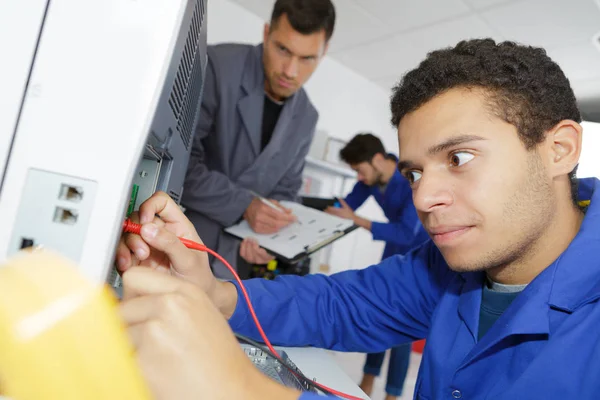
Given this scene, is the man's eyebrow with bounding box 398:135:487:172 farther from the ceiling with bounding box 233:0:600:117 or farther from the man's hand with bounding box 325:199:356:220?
the ceiling with bounding box 233:0:600:117

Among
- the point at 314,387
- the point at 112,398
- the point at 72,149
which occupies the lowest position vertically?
the point at 314,387

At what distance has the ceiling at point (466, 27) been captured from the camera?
242 centimetres

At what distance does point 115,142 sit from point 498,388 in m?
0.59

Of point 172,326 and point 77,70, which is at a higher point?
point 77,70

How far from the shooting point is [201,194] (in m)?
1.15

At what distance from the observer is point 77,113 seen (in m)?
0.32

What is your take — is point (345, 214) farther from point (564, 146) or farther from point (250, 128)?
point (564, 146)

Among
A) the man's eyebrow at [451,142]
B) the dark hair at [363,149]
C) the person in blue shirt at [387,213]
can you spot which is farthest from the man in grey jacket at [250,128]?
the dark hair at [363,149]

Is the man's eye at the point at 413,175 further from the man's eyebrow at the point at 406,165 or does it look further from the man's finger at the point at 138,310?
the man's finger at the point at 138,310

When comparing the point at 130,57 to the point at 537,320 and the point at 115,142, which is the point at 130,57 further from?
the point at 537,320

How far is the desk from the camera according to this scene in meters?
0.62

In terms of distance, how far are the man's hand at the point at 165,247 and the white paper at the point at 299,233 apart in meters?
0.46

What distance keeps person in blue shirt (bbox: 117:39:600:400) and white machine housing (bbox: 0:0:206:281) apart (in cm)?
15

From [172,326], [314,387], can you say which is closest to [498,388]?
[314,387]
